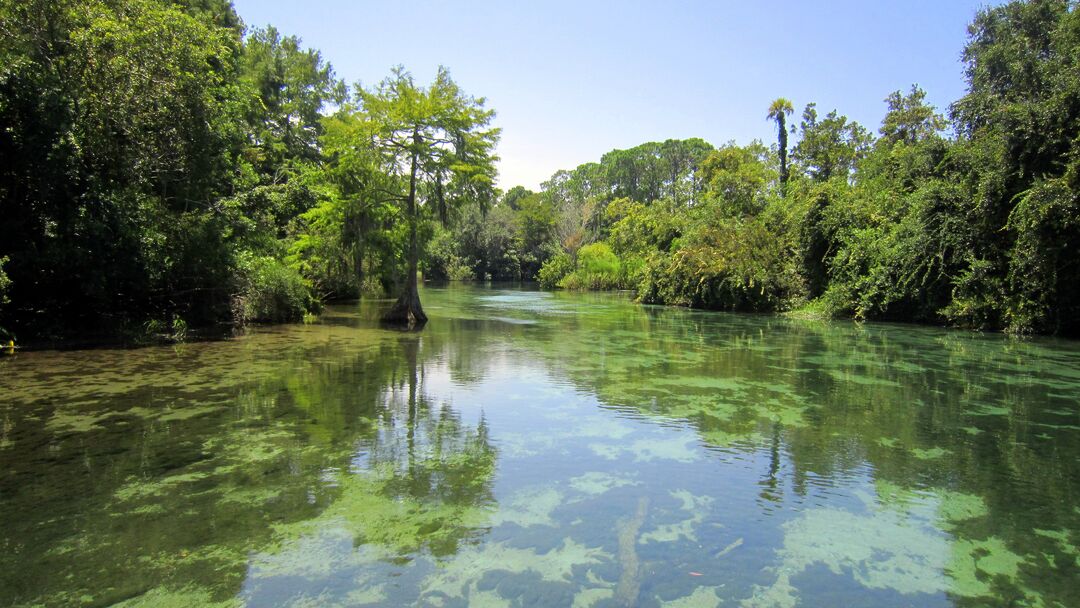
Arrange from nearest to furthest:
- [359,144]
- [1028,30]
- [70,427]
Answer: [70,427] → [359,144] → [1028,30]

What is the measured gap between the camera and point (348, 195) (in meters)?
21.9

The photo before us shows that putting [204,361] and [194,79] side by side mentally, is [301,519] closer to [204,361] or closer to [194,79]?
[204,361]

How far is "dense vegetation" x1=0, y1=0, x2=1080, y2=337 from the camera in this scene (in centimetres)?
1295

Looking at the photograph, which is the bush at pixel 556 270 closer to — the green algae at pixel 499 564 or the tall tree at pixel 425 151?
the tall tree at pixel 425 151

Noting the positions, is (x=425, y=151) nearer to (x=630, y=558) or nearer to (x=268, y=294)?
(x=268, y=294)

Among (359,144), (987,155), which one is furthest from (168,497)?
(987,155)

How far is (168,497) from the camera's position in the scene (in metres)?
5.23

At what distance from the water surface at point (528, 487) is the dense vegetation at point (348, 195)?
3.60 m

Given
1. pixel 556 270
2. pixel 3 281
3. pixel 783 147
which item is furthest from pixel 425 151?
pixel 556 270

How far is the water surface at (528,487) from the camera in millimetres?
3971

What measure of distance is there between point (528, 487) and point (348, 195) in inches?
726

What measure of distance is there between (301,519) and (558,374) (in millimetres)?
7612

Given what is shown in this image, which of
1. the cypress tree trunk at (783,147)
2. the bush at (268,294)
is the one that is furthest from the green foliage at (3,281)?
the cypress tree trunk at (783,147)

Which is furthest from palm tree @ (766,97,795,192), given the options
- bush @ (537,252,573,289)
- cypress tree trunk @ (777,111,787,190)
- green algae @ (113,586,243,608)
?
green algae @ (113,586,243,608)
